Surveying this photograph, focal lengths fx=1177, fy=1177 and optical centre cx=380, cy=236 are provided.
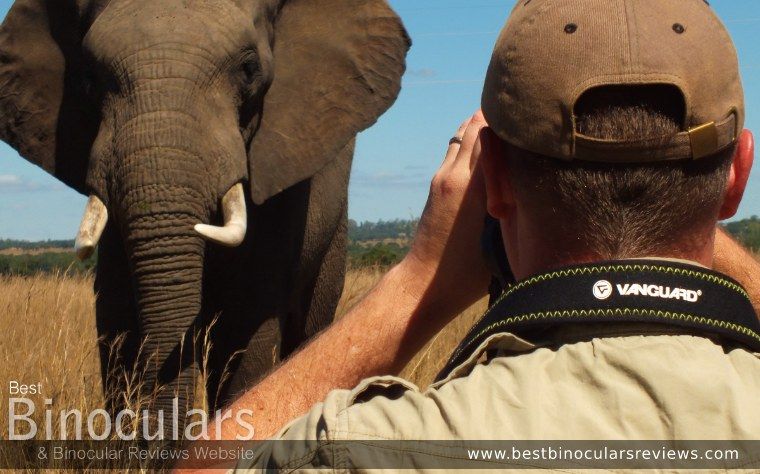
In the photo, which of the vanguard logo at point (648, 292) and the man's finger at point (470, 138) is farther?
the man's finger at point (470, 138)

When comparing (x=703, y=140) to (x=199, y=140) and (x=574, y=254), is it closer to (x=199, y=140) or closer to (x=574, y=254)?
(x=574, y=254)

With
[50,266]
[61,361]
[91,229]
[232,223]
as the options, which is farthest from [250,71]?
[50,266]

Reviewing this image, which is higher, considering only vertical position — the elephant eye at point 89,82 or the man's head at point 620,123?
the elephant eye at point 89,82

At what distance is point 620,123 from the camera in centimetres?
157

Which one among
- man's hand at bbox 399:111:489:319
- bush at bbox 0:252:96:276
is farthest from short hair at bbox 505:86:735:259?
bush at bbox 0:252:96:276

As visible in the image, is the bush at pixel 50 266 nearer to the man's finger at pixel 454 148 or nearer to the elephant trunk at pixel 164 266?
the elephant trunk at pixel 164 266

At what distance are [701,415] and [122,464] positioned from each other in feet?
11.3

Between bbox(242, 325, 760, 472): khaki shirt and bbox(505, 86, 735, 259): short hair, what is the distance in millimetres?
194

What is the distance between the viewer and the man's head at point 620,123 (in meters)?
1.58

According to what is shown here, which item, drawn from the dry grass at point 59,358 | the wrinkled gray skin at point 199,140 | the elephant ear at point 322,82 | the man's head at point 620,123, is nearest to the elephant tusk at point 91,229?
the wrinkled gray skin at point 199,140

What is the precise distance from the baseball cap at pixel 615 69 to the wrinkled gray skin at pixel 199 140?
325 cm

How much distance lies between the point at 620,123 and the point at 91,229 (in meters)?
3.81

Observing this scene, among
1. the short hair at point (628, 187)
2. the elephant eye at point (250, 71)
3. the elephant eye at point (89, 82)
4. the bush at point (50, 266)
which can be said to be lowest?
the bush at point (50, 266)

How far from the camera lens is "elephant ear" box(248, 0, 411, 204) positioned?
236 inches
